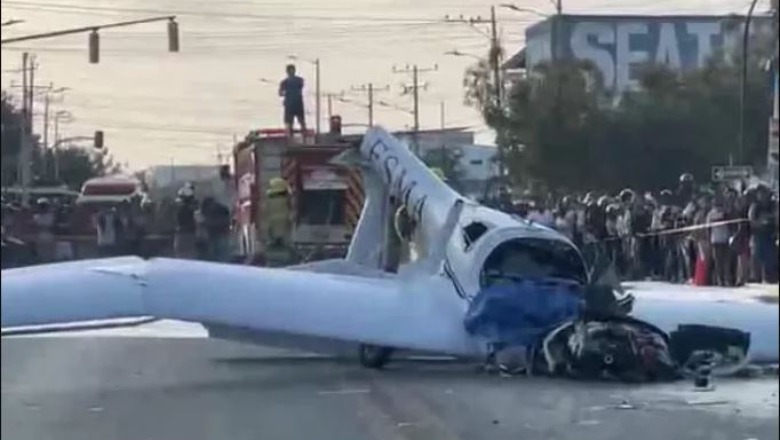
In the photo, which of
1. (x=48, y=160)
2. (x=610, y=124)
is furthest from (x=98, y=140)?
(x=610, y=124)

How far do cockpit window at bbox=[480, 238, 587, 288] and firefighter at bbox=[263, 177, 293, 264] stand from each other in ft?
5.14

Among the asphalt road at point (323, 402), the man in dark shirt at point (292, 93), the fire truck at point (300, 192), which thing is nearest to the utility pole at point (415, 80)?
the man in dark shirt at point (292, 93)

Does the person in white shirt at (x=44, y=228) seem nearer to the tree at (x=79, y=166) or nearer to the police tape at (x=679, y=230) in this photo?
the tree at (x=79, y=166)

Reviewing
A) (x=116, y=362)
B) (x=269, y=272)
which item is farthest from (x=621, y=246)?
(x=116, y=362)

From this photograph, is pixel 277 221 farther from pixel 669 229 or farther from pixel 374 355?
pixel 374 355

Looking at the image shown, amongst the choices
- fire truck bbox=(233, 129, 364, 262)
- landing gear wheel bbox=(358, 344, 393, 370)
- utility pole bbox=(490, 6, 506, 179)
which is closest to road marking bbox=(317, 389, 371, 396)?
landing gear wheel bbox=(358, 344, 393, 370)

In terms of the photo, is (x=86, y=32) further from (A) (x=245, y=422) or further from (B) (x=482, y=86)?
(A) (x=245, y=422)

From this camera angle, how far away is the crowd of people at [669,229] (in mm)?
7039

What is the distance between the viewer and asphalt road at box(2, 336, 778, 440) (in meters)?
9.88

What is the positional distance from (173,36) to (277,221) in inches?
77.5

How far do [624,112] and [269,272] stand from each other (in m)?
2.14

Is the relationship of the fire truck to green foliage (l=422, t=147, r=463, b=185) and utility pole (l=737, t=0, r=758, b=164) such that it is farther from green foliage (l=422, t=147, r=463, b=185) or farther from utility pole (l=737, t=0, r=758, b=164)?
utility pole (l=737, t=0, r=758, b=164)

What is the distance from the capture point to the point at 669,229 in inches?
330

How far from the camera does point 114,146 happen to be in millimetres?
6449
